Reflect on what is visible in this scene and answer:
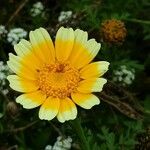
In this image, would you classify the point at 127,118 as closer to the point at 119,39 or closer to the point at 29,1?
the point at 119,39

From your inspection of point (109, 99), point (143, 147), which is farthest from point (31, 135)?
point (143, 147)

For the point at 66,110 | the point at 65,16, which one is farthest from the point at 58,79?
the point at 65,16

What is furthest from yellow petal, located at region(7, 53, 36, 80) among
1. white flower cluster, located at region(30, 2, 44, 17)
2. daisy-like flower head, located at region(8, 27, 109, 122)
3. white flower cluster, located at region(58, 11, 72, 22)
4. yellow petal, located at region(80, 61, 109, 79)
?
white flower cluster, located at region(30, 2, 44, 17)

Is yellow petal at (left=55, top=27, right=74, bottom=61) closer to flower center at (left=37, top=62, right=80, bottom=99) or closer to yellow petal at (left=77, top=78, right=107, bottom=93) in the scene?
flower center at (left=37, top=62, right=80, bottom=99)

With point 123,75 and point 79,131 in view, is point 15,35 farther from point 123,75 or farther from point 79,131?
point 79,131

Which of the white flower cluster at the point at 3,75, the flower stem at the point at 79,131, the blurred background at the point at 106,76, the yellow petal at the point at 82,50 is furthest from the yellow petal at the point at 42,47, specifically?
the white flower cluster at the point at 3,75
